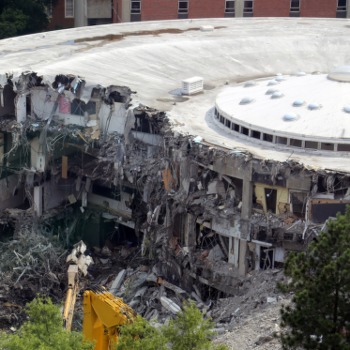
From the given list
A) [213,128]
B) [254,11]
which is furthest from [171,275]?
[254,11]

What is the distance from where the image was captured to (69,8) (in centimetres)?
8375

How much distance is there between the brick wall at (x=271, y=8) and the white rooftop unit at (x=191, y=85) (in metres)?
29.3

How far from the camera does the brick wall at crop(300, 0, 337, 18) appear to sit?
77688mm

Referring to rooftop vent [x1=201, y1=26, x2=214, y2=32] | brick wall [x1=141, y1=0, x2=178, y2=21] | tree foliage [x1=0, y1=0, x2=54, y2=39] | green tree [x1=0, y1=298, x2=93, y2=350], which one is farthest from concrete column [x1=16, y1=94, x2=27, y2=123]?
brick wall [x1=141, y1=0, x2=178, y2=21]

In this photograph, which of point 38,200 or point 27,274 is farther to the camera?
point 38,200

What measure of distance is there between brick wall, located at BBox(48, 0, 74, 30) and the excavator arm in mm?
54809

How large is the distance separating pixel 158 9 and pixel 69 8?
10.4 metres

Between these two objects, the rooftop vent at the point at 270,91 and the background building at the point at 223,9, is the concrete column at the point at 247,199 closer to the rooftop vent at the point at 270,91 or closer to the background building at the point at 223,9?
the rooftop vent at the point at 270,91

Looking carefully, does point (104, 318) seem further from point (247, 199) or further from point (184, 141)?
point (184, 141)

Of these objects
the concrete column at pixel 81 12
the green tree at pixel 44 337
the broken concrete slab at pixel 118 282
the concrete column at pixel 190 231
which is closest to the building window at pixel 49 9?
the concrete column at pixel 81 12

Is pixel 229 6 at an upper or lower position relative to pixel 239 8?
upper

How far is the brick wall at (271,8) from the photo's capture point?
77312mm

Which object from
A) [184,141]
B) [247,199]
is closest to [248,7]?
[184,141]

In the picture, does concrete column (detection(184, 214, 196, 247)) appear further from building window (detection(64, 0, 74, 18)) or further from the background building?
building window (detection(64, 0, 74, 18))
